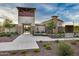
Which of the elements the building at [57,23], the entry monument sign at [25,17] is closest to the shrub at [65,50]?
the building at [57,23]

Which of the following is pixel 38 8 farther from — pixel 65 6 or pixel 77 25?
pixel 77 25

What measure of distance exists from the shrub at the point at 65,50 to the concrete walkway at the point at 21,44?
1.26 feet

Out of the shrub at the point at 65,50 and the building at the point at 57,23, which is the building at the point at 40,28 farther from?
the shrub at the point at 65,50

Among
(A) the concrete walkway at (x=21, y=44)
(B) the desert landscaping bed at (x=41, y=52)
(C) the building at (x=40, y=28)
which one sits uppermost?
(C) the building at (x=40, y=28)

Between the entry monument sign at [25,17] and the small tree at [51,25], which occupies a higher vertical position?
the entry monument sign at [25,17]

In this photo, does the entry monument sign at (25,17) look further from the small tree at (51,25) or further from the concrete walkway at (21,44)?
the small tree at (51,25)

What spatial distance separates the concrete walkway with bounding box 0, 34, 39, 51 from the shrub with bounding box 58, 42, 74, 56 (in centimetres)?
38

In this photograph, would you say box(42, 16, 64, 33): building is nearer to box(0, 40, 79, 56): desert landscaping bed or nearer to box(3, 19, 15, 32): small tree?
box(0, 40, 79, 56): desert landscaping bed

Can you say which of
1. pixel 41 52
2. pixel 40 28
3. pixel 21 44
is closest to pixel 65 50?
pixel 41 52

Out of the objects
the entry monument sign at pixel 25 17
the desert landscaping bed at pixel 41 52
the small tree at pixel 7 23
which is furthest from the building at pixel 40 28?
the small tree at pixel 7 23

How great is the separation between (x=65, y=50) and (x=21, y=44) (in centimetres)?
71

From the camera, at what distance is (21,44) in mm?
3104

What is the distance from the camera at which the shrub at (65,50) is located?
3.02m

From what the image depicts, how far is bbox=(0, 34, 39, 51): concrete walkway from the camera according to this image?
121 inches
